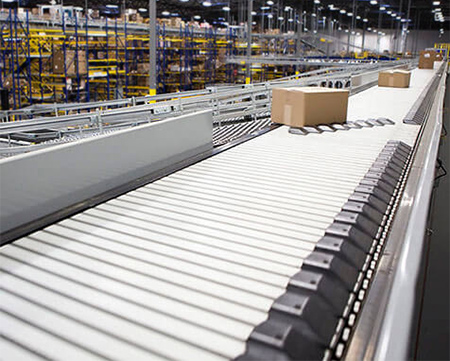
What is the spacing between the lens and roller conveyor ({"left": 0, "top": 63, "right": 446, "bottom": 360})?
188cm

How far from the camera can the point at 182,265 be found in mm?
2521

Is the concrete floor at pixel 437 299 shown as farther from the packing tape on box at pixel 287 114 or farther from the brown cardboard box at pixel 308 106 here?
the packing tape on box at pixel 287 114

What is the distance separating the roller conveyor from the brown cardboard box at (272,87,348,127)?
214cm

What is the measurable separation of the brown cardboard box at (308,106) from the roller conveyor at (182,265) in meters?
2.14

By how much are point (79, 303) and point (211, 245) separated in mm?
885

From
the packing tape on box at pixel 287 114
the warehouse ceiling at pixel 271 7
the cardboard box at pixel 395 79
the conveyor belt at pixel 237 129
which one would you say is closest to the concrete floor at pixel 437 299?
the packing tape on box at pixel 287 114

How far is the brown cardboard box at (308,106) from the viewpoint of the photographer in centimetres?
634

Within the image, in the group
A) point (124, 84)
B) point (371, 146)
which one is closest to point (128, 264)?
point (371, 146)

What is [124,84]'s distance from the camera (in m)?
19.7

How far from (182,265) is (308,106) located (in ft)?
14.3

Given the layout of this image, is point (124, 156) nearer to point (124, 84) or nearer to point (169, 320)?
point (169, 320)

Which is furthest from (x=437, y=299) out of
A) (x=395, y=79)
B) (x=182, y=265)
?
(x=395, y=79)

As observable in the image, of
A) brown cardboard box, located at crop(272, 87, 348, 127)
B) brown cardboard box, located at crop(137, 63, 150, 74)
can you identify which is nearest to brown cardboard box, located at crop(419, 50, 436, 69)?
brown cardboard box, located at crop(137, 63, 150, 74)

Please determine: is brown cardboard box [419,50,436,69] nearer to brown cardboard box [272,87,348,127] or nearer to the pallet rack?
the pallet rack
